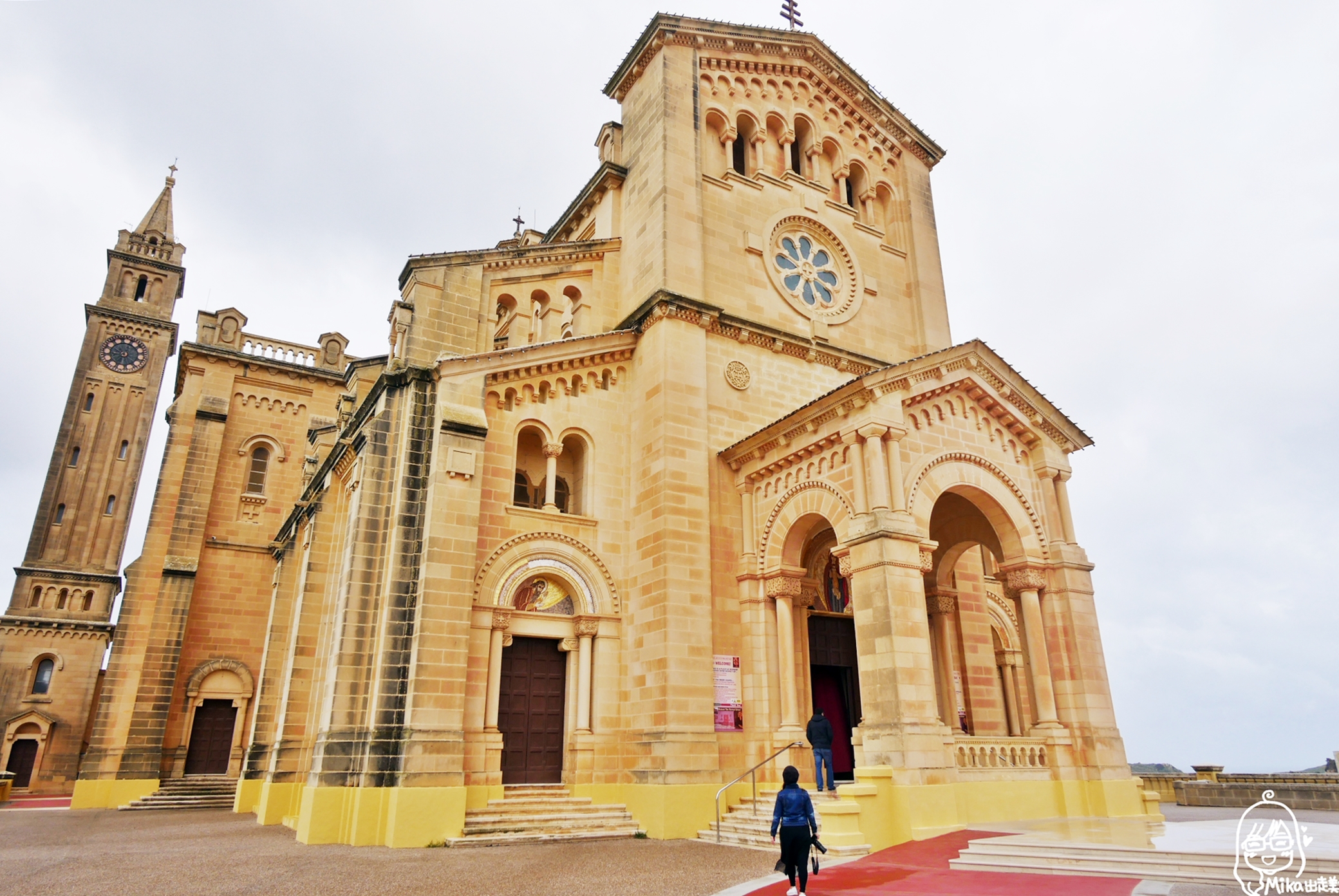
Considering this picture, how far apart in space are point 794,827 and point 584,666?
934cm

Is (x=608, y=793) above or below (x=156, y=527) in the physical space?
below

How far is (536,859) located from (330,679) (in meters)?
5.87

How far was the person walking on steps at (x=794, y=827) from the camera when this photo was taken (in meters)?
9.30

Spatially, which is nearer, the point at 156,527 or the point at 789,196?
the point at 789,196

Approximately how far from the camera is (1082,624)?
16.7m

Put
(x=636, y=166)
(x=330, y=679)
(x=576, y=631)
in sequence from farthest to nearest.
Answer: (x=636, y=166), (x=576, y=631), (x=330, y=679)

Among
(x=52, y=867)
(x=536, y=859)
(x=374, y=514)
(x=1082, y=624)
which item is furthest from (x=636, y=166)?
(x=52, y=867)

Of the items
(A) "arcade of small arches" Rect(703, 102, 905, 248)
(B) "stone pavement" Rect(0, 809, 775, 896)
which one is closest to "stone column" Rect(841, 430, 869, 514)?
(B) "stone pavement" Rect(0, 809, 775, 896)

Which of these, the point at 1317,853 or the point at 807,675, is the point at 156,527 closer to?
the point at 807,675

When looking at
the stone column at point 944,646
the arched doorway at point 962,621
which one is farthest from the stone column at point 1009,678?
the stone column at point 944,646

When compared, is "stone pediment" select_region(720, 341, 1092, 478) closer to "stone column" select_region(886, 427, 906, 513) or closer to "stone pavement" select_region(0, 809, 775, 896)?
"stone column" select_region(886, 427, 906, 513)

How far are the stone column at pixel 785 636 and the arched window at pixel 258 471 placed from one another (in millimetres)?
23887

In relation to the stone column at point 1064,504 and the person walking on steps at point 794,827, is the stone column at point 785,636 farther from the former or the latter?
the person walking on steps at point 794,827

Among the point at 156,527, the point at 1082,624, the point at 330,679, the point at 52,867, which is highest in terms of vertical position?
the point at 156,527
